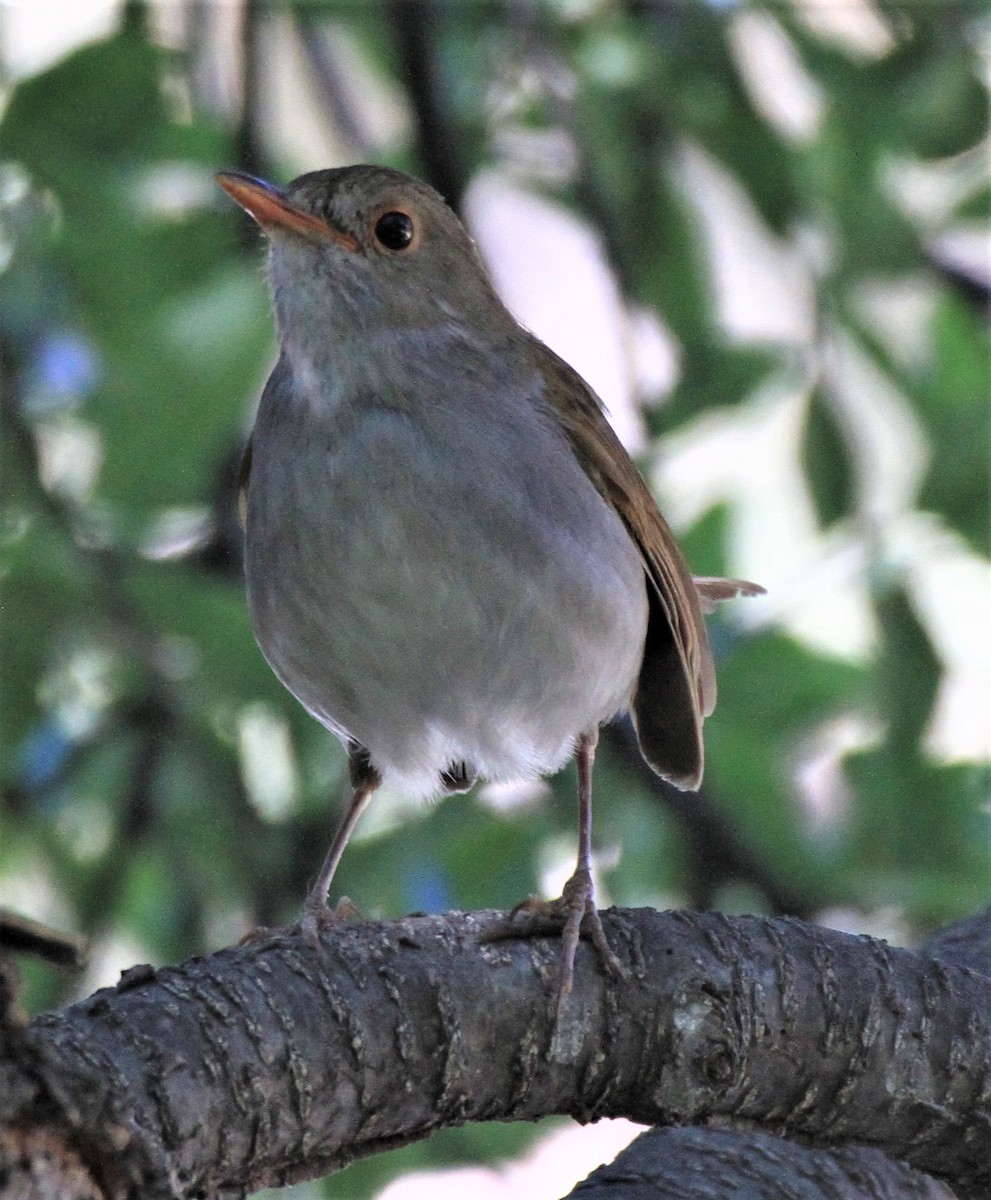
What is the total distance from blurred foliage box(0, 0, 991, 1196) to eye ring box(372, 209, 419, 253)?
0.37 meters

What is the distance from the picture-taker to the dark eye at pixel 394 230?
3502 millimetres

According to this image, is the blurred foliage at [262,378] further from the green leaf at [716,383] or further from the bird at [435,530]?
the bird at [435,530]

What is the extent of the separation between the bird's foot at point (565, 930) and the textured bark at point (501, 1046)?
18 millimetres

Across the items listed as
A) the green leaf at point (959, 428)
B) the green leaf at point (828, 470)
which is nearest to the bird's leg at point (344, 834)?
the green leaf at point (828, 470)

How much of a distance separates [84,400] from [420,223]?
761 mm

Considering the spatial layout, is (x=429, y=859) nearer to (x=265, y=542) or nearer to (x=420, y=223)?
(x=265, y=542)

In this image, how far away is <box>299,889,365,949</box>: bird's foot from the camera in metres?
2.34

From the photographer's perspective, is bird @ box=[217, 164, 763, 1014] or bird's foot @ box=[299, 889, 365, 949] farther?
bird @ box=[217, 164, 763, 1014]

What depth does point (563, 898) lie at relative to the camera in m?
2.75

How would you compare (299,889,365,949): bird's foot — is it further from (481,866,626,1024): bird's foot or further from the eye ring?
the eye ring

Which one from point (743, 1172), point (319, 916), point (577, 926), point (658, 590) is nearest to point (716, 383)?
→ point (658, 590)

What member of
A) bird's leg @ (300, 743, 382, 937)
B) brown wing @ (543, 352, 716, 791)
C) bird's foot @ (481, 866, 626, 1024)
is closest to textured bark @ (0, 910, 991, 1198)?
bird's foot @ (481, 866, 626, 1024)

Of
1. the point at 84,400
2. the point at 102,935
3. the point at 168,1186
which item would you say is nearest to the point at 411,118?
the point at 84,400

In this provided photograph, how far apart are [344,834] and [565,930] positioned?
1045 mm
